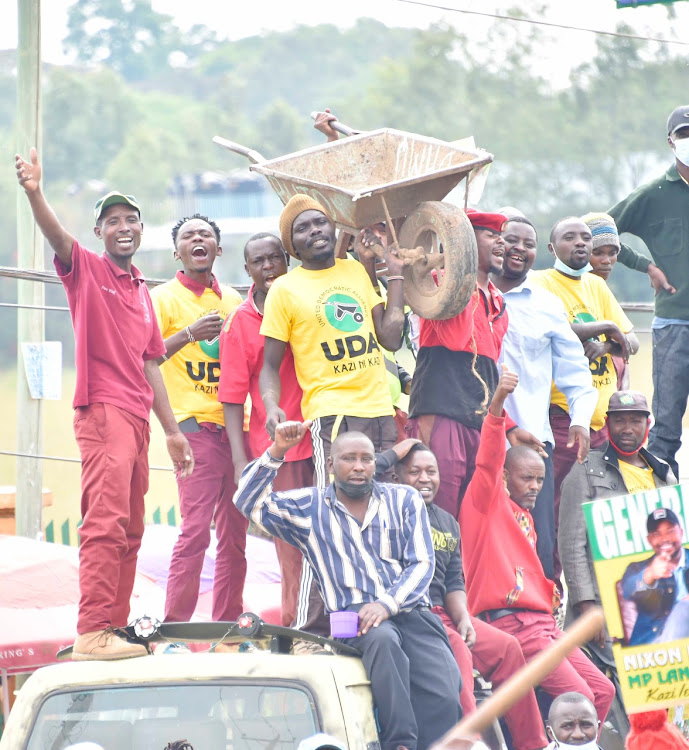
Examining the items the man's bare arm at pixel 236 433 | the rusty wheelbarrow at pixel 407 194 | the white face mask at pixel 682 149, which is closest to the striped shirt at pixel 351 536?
the man's bare arm at pixel 236 433

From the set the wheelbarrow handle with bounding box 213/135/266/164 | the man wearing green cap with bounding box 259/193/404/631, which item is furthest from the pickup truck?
the wheelbarrow handle with bounding box 213/135/266/164

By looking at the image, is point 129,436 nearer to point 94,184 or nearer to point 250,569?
point 250,569

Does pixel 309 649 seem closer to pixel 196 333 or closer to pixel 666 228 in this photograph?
pixel 196 333

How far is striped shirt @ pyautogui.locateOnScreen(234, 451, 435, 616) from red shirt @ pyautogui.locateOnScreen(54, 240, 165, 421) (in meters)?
0.70

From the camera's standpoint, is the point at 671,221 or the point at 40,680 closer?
the point at 40,680

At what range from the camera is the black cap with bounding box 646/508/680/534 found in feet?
17.6

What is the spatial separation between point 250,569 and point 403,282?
3.85 m

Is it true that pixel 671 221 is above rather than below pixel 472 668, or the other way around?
above

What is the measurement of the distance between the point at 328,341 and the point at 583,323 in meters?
1.87

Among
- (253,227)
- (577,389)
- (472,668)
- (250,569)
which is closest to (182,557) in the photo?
(472,668)

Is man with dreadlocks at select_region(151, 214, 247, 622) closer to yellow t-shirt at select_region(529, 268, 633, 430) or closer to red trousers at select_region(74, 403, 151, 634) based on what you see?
red trousers at select_region(74, 403, 151, 634)

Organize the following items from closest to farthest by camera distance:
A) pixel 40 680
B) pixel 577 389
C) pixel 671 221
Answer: pixel 40 680 → pixel 577 389 → pixel 671 221

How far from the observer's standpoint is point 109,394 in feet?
20.4

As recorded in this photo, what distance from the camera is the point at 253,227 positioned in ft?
177
